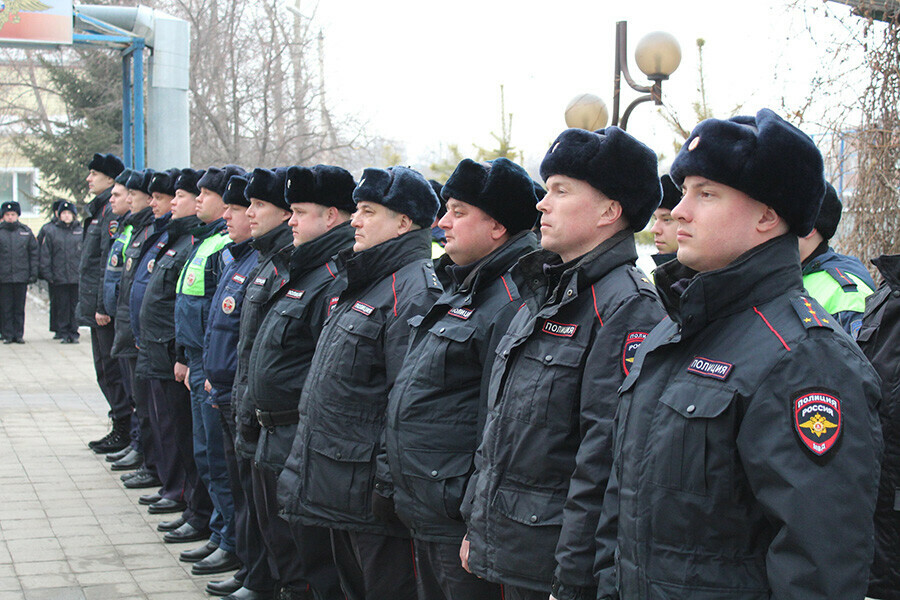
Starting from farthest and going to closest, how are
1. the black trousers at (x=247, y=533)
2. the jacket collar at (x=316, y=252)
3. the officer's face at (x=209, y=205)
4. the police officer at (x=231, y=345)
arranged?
1. the officer's face at (x=209, y=205)
2. the police officer at (x=231, y=345)
3. the black trousers at (x=247, y=533)
4. the jacket collar at (x=316, y=252)

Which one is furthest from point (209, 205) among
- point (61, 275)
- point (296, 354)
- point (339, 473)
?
point (61, 275)

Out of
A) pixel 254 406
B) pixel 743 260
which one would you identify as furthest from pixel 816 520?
pixel 254 406

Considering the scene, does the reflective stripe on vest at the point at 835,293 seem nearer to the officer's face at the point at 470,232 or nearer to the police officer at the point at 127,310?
the officer's face at the point at 470,232

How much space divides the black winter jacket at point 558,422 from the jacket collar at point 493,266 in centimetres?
57

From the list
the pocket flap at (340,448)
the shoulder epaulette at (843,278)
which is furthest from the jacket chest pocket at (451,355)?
the shoulder epaulette at (843,278)

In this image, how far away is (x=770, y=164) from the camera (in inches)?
90.7


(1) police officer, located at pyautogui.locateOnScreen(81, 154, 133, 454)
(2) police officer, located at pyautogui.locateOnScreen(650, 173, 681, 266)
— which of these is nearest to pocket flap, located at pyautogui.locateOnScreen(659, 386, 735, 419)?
(2) police officer, located at pyautogui.locateOnScreen(650, 173, 681, 266)

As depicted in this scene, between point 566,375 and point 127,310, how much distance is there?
5.56m

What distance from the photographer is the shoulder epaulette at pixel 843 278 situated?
4.06 meters

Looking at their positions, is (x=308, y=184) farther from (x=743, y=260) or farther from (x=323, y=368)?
(x=743, y=260)

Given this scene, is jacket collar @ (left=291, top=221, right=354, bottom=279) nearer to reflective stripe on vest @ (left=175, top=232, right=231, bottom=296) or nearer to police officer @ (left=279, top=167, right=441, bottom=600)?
police officer @ (left=279, top=167, right=441, bottom=600)

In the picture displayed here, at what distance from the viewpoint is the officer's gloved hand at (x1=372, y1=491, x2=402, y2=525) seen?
12.5ft

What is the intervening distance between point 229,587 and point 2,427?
17.5 ft

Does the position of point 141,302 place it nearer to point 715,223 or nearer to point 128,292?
point 128,292
